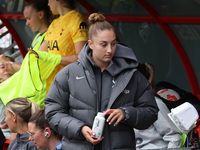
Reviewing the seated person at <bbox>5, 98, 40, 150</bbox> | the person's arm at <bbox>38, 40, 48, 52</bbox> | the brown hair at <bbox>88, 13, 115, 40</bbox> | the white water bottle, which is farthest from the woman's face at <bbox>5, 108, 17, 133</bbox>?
the white water bottle

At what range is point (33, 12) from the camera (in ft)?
16.9

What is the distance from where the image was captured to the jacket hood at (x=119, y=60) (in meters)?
3.27

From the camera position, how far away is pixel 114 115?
10.1 feet

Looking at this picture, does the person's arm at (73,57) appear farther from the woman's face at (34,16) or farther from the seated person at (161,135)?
the seated person at (161,135)

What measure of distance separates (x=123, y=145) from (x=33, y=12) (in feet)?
7.99

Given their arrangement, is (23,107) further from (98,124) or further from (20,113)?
(98,124)

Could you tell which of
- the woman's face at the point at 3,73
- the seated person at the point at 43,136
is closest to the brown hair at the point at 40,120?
the seated person at the point at 43,136

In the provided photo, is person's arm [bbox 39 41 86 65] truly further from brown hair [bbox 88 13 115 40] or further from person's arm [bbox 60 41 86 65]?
brown hair [bbox 88 13 115 40]

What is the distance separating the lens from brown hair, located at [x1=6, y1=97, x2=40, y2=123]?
4477 mm

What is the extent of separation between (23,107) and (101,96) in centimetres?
144

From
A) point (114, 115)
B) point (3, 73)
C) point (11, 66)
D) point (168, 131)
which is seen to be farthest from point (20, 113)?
point (114, 115)

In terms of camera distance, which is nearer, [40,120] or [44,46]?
[40,120]

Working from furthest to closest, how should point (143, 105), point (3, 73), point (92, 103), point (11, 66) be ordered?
1. point (3, 73)
2. point (11, 66)
3. point (143, 105)
4. point (92, 103)

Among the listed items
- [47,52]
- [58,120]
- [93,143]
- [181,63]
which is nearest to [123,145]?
[93,143]
